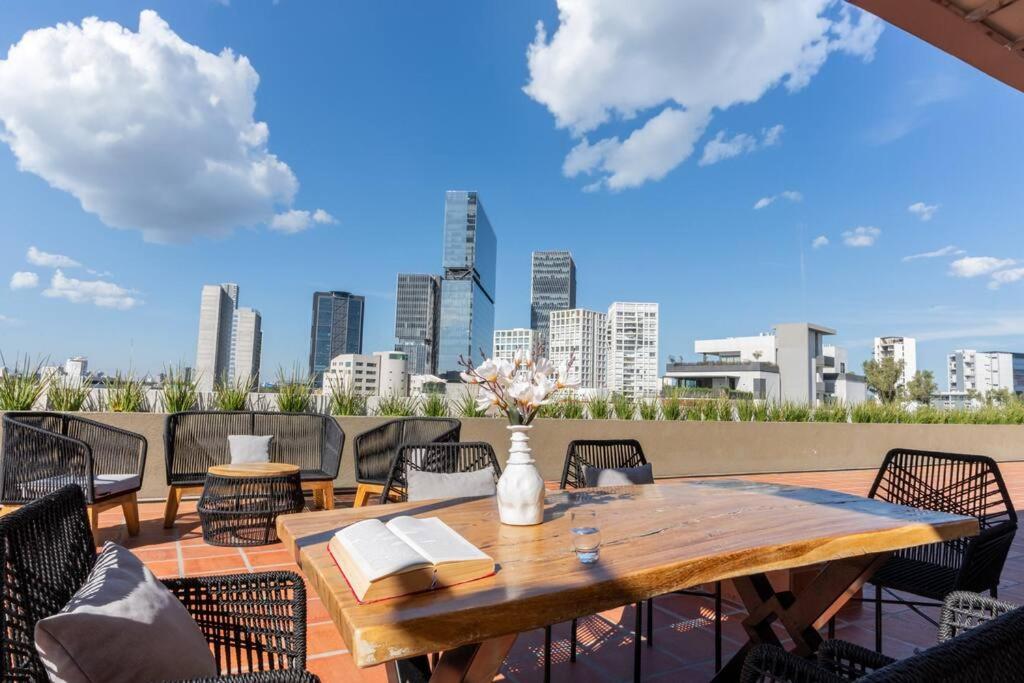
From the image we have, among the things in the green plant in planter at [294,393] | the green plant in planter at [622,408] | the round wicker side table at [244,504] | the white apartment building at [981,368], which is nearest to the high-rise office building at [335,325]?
the white apartment building at [981,368]

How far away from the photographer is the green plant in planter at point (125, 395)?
16.2 feet

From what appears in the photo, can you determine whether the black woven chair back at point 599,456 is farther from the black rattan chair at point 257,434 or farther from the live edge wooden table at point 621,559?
the black rattan chair at point 257,434

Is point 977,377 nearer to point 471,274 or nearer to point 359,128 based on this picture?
point 471,274

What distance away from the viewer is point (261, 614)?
1282 millimetres

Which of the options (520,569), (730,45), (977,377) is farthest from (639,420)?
(977,377)

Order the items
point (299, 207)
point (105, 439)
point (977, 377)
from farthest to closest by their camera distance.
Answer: point (977, 377) → point (299, 207) → point (105, 439)

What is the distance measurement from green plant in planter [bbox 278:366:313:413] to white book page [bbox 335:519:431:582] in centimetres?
443

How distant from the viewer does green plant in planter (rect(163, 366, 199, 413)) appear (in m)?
5.05

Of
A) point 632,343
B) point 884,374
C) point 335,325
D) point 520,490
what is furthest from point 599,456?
point 335,325

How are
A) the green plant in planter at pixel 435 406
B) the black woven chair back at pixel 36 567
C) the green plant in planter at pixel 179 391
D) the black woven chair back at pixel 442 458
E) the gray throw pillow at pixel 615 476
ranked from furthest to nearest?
the green plant in planter at pixel 435 406 → the green plant in planter at pixel 179 391 → the gray throw pillow at pixel 615 476 → the black woven chair back at pixel 442 458 → the black woven chair back at pixel 36 567

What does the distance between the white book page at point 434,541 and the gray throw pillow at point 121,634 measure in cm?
41

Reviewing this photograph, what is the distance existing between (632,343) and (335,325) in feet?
220

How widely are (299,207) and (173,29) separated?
40.0 metres

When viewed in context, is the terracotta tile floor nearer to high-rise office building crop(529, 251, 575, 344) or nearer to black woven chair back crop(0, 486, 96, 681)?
black woven chair back crop(0, 486, 96, 681)
